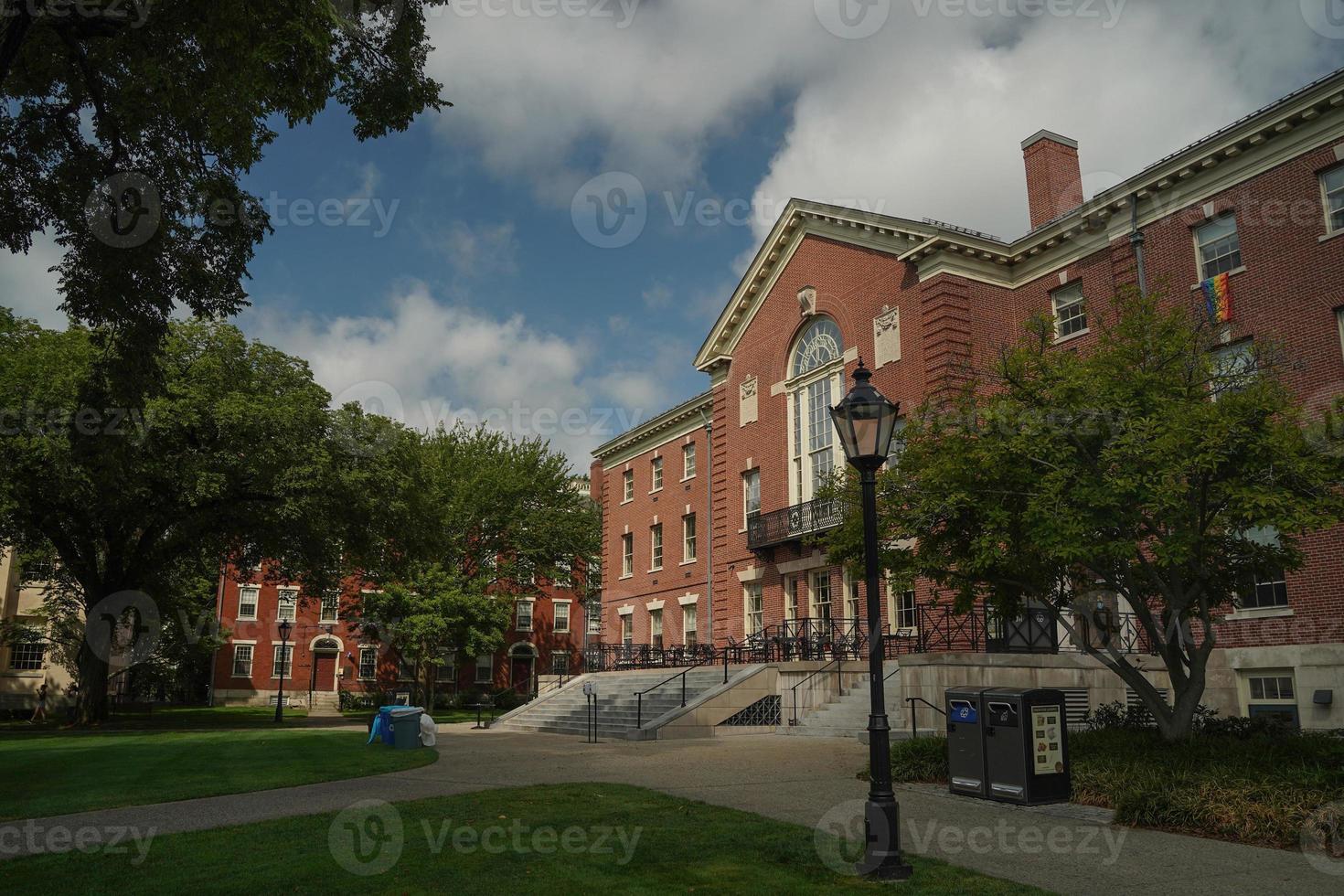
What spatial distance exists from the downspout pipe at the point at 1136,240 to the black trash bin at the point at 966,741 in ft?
46.4

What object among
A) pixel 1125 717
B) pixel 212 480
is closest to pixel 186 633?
pixel 212 480

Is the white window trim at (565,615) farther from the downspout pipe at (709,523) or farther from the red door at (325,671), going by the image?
the downspout pipe at (709,523)

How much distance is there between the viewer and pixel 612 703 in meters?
26.1

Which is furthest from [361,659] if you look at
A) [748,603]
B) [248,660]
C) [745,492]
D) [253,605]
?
[745,492]

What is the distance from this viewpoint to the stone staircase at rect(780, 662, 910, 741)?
20141 millimetres

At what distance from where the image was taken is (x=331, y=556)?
3020 cm

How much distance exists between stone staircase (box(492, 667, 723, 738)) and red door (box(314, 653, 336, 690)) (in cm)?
2837

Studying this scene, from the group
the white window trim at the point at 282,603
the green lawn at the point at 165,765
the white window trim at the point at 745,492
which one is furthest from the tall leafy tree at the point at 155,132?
the white window trim at the point at 282,603

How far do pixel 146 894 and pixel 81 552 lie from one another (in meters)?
27.4

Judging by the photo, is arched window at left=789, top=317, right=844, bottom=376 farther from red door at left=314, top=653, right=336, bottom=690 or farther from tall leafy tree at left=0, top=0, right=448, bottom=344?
red door at left=314, top=653, right=336, bottom=690

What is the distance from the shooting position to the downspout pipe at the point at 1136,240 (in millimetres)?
22219

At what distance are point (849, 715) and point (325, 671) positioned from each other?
41845mm

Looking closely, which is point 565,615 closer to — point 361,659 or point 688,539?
point 361,659

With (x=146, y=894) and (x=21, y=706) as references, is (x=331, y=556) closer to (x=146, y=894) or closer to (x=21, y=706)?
(x=146, y=894)
